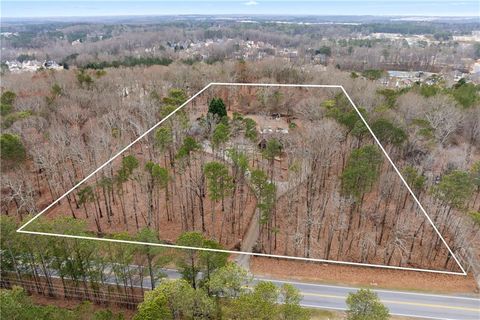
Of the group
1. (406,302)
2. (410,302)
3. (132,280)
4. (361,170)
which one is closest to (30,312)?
(132,280)

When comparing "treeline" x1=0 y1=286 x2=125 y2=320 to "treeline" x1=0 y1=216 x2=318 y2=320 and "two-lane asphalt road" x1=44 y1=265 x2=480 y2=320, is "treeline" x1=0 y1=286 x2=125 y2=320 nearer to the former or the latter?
"treeline" x1=0 y1=216 x2=318 y2=320

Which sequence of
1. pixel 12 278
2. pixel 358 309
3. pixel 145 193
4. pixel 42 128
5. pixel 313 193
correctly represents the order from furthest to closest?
pixel 42 128
pixel 12 278
pixel 145 193
pixel 313 193
pixel 358 309

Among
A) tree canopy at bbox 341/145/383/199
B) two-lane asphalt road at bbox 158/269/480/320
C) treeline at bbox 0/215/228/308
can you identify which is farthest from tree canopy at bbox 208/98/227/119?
two-lane asphalt road at bbox 158/269/480/320

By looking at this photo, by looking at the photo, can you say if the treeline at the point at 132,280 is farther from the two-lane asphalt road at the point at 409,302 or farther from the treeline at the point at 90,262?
the two-lane asphalt road at the point at 409,302

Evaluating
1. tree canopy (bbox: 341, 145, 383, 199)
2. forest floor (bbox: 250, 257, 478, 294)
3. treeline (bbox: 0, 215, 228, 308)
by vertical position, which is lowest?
forest floor (bbox: 250, 257, 478, 294)

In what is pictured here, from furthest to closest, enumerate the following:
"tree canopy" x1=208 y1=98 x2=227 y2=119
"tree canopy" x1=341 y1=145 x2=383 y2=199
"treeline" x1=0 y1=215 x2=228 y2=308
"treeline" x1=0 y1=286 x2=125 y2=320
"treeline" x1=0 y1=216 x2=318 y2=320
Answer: "tree canopy" x1=208 y1=98 x2=227 y2=119, "treeline" x1=0 y1=215 x2=228 y2=308, "treeline" x1=0 y1=216 x2=318 y2=320, "treeline" x1=0 y1=286 x2=125 y2=320, "tree canopy" x1=341 y1=145 x2=383 y2=199

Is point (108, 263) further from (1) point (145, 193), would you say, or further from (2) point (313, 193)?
(2) point (313, 193)

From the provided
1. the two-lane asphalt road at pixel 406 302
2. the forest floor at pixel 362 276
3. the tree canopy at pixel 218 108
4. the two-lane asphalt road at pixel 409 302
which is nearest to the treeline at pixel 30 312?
the two-lane asphalt road at pixel 406 302

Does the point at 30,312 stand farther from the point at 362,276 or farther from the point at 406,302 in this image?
the point at 406,302

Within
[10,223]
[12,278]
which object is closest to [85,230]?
[10,223]
